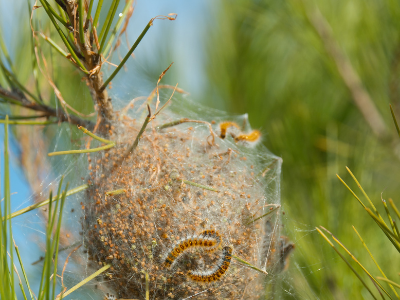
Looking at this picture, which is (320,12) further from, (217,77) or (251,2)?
(217,77)

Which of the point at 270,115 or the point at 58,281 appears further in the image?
the point at 270,115

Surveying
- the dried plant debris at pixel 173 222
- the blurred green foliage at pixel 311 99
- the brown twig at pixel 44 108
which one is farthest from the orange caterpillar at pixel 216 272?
the brown twig at pixel 44 108

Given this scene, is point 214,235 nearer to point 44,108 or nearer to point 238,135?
point 238,135

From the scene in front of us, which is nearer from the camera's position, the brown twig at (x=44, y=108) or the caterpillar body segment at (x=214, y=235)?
the caterpillar body segment at (x=214, y=235)

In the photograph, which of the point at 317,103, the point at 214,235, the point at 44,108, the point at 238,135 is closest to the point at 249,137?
the point at 238,135

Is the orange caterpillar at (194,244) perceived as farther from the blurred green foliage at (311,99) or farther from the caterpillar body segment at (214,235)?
the blurred green foliage at (311,99)

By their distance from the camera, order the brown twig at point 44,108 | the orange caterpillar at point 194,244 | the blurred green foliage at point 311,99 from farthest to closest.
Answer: the blurred green foliage at point 311,99 < the brown twig at point 44,108 < the orange caterpillar at point 194,244

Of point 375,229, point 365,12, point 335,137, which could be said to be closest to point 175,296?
point 375,229
